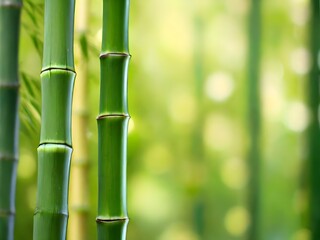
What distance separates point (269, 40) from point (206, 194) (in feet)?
1.88

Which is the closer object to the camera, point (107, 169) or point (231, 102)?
point (107, 169)

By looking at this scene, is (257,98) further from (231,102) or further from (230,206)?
(230,206)

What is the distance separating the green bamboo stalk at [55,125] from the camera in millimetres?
616

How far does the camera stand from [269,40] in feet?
6.87

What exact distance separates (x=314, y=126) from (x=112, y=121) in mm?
1538

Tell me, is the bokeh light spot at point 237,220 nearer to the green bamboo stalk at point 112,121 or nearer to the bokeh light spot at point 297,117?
the bokeh light spot at point 297,117

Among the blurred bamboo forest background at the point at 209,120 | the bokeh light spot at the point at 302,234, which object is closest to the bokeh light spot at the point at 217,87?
the blurred bamboo forest background at the point at 209,120

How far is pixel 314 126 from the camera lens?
204cm

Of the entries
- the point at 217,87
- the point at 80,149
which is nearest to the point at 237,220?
the point at 217,87

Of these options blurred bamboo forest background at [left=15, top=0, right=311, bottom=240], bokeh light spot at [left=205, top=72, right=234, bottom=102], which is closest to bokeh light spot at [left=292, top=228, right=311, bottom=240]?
blurred bamboo forest background at [left=15, top=0, right=311, bottom=240]

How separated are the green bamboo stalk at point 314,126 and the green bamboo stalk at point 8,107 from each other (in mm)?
1484

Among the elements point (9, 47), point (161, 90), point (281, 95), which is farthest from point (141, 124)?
point (9, 47)

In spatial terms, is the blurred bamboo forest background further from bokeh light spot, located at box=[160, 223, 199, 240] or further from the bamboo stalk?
the bamboo stalk

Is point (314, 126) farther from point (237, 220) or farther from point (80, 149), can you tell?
point (80, 149)
